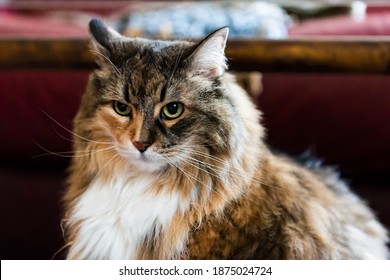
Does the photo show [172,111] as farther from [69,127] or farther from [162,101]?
[69,127]

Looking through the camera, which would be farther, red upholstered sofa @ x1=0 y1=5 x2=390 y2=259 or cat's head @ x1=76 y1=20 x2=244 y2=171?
red upholstered sofa @ x1=0 y1=5 x2=390 y2=259

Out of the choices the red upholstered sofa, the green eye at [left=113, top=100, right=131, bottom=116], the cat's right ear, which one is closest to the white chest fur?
the green eye at [left=113, top=100, right=131, bottom=116]

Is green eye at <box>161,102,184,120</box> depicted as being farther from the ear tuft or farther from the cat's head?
the ear tuft

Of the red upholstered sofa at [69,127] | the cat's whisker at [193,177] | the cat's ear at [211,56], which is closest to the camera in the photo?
the cat's ear at [211,56]

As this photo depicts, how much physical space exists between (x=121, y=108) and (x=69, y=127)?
528 mm

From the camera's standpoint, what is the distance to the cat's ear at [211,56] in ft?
2.82

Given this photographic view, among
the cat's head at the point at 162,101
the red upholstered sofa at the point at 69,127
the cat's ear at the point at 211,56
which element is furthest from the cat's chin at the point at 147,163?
the red upholstered sofa at the point at 69,127

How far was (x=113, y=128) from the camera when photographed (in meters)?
0.96

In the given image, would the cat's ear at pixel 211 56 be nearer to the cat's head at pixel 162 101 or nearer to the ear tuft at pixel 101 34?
the cat's head at pixel 162 101

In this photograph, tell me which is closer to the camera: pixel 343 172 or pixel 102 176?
pixel 102 176

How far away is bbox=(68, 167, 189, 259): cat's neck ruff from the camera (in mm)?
999

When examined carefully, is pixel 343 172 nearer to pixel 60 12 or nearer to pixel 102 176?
pixel 102 176
